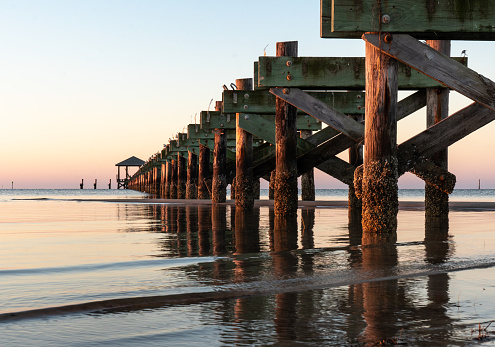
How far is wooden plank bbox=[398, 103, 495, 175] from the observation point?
943 cm

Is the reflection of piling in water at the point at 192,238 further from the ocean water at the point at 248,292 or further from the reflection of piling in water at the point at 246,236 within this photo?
the reflection of piling in water at the point at 246,236

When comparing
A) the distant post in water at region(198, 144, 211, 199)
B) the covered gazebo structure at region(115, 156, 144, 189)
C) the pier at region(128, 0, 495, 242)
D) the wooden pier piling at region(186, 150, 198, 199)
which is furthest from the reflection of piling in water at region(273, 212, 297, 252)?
the covered gazebo structure at region(115, 156, 144, 189)

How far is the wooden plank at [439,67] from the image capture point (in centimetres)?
755

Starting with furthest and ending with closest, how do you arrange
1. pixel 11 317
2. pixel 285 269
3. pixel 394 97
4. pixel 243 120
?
pixel 243 120, pixel 394 97, pixel 285 269, pixel 11 317

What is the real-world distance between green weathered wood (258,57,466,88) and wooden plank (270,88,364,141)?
0.27 metres

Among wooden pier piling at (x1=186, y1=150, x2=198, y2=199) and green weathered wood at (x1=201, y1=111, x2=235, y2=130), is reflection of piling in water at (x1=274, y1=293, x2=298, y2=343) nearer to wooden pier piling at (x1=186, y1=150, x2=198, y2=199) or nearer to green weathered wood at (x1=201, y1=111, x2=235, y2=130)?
green weathered wood at (x1=201, y1=111, x2=235, y2=130)

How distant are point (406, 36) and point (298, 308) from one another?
16.2ft

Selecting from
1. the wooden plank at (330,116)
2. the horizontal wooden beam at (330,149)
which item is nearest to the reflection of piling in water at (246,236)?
the horizontal wooden beam at (330,149)

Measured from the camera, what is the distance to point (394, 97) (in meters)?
8.00

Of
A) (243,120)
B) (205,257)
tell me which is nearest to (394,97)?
(205,257)

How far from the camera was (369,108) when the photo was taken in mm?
8047

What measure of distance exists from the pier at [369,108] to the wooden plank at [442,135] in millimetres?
17

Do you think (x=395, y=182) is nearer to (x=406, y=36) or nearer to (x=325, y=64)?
(x=406, y=36)

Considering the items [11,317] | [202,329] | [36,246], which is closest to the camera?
[202,329]
